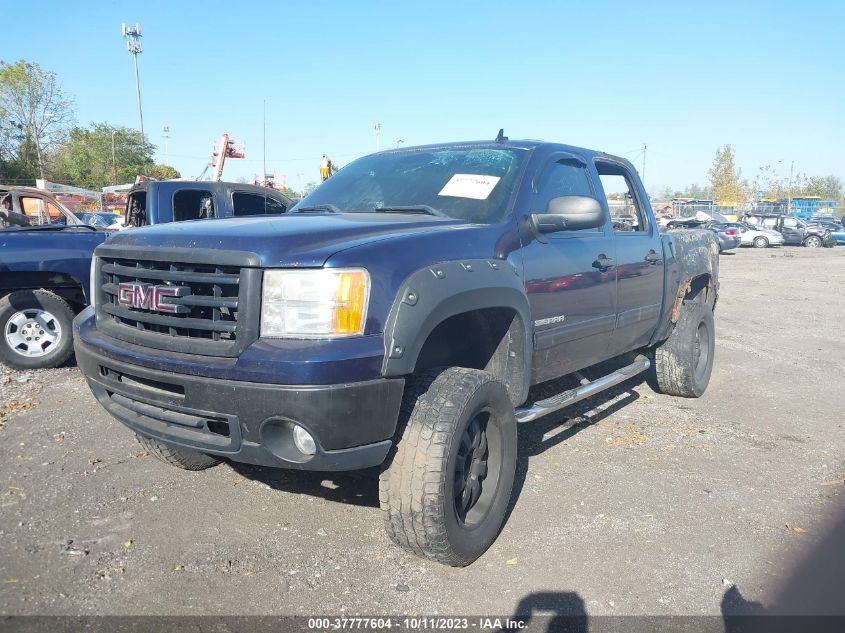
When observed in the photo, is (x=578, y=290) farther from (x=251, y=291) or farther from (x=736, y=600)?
(x=251, y=291)

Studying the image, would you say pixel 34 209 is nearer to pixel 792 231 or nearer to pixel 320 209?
pixel 320 209

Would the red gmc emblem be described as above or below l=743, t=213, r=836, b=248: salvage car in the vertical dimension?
above

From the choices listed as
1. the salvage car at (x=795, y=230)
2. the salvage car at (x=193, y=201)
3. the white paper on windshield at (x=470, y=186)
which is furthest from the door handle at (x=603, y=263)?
the salvage car at (x=795, y=230)

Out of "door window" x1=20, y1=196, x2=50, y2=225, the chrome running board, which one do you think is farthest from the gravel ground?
"door window" x1=20, y1=196, x2=50, y2=225

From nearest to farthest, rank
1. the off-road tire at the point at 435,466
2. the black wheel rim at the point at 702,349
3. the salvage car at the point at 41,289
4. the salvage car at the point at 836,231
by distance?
the off-road tire at the point at 435,466, the black wheel rim at the point at 702,349, the salvage car at the point at 41,289, the salvage car at the point at 836,231

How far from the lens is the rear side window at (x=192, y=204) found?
6.81 meters

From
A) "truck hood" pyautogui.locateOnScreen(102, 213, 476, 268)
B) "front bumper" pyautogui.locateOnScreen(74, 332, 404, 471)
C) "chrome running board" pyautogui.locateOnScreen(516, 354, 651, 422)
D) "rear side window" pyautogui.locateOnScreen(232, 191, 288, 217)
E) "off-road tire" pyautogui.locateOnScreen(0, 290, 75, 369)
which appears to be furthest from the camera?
"rear side window" pyautogui.locateOnScreen(232, 191, 288, 217)

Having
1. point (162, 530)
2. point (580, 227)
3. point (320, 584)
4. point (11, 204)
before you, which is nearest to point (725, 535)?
point (580, 227)

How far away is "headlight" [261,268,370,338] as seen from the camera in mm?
2428

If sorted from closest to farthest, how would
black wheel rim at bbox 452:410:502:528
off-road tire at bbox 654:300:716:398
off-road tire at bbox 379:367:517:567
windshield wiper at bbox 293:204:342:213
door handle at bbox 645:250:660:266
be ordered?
1. off-road tire at bbox 379:367:517:567
2. black wheel rim at bbox 452:410:502:528
3. windshield wiper at bbox 293:204:342:213
4. door handle at bbox 645:250:660:266
5. off-road tire at bbox 654:300:716:398

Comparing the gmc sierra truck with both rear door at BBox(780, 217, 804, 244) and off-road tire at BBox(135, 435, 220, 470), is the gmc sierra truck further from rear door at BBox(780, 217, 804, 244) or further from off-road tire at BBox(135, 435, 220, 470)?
rear door at BBox(780, 217, 804, 244)

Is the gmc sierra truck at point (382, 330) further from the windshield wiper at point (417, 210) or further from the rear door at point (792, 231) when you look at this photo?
the rear door at point (792, 231)

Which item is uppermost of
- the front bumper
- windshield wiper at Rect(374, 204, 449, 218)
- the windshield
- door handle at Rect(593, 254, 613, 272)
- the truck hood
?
the windshield

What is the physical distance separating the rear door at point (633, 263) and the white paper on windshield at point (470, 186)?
3.85 ft
